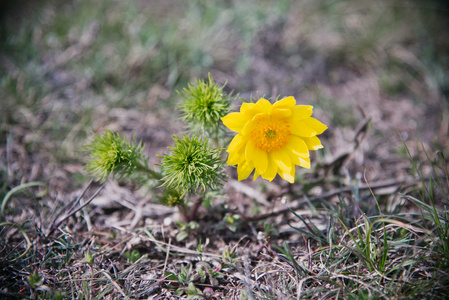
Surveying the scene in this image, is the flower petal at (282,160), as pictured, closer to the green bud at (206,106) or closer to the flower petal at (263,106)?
the flower petal at (263,106)

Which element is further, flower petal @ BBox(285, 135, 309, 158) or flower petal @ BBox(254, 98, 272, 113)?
flower petal @ BBox(285, 135, 309, 158)

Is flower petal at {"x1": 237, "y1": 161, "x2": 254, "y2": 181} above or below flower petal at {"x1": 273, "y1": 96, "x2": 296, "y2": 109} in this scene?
below

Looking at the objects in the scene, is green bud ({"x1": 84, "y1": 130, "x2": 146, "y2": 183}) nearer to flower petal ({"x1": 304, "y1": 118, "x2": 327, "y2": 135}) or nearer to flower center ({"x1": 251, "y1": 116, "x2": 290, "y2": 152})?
flower center ({"x1": 251, "y1": 116, "x2": 290, "y2": 152})

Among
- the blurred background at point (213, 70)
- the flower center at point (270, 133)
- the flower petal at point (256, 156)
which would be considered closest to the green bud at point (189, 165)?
the flower petal at point (256, 156)

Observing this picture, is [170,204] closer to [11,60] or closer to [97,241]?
[97,241]

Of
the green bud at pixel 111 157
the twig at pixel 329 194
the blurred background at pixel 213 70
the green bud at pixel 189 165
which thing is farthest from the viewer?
the blurred background at pixel 213 70

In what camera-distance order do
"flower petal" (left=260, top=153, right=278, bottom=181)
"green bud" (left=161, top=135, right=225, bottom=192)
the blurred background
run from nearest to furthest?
"green bud" (left=161, top=135, right=225, bottom=192) < "flower petal" (left=260, top=153, right=278, bottom=181) < the blurred background

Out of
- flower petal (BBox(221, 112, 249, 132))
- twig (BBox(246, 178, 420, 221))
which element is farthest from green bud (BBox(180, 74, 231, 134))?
twig (BBox(246, 178, 420, 221))
